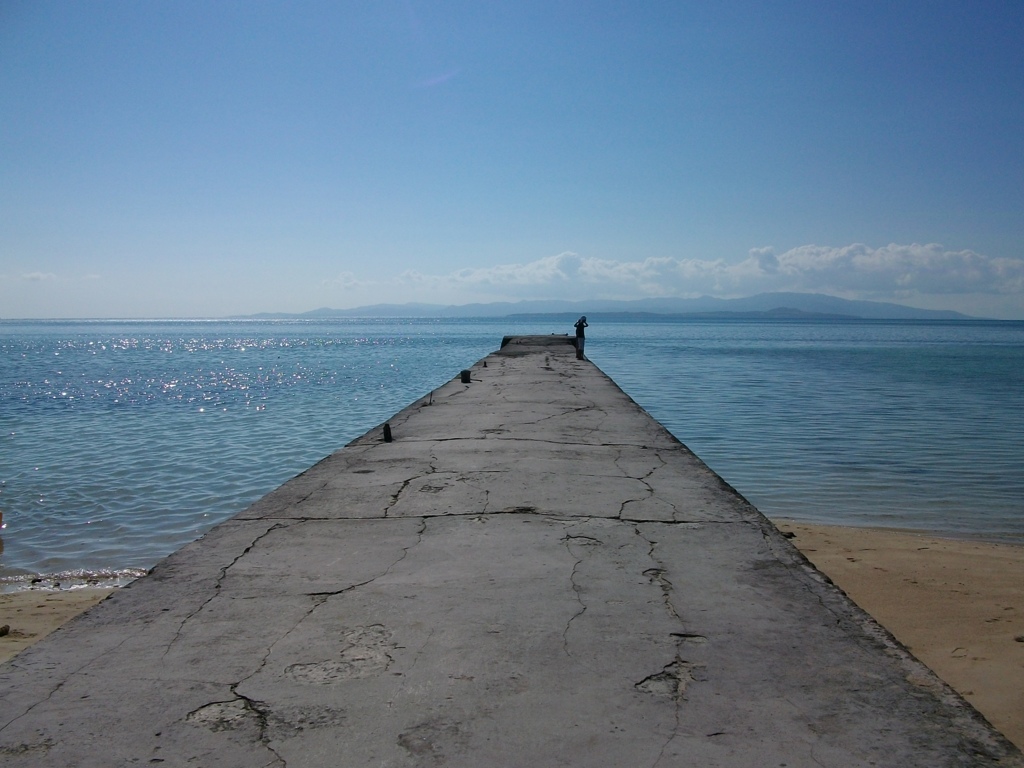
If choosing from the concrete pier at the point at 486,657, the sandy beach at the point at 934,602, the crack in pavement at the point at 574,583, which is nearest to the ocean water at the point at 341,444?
the sandy beach at the point at 934,602

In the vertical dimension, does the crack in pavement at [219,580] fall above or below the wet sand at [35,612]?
above

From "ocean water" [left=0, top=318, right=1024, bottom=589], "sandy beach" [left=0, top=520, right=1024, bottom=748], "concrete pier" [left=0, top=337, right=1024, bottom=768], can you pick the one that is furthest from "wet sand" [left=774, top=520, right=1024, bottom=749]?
"concrete pier" [left=0, top=337, right=1024, bottom=768]

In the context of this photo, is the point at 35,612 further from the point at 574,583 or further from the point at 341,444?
the point at 341,444

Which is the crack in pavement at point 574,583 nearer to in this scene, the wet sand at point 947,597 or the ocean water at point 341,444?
the wet sand at point 947,597

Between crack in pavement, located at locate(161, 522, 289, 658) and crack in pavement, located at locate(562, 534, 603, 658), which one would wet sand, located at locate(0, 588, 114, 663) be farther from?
crack in pavement, located at locate(562, 534, 603, 658)

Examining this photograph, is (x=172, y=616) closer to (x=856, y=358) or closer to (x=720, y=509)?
(x=720, y=509)

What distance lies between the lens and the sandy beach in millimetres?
3920

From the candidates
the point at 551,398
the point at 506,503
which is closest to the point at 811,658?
the point at 506,503

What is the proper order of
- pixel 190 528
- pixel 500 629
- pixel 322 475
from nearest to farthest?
pixel 500 629 < pixel 322 475 < pixel 190 528

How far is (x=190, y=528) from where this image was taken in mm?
7441

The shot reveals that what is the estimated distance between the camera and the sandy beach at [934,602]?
3.92 metres

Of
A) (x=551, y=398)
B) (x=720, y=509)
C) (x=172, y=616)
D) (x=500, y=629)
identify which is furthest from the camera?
(x=551, y=398)

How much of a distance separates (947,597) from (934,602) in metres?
0.15

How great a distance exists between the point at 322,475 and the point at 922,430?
12.1 meters
